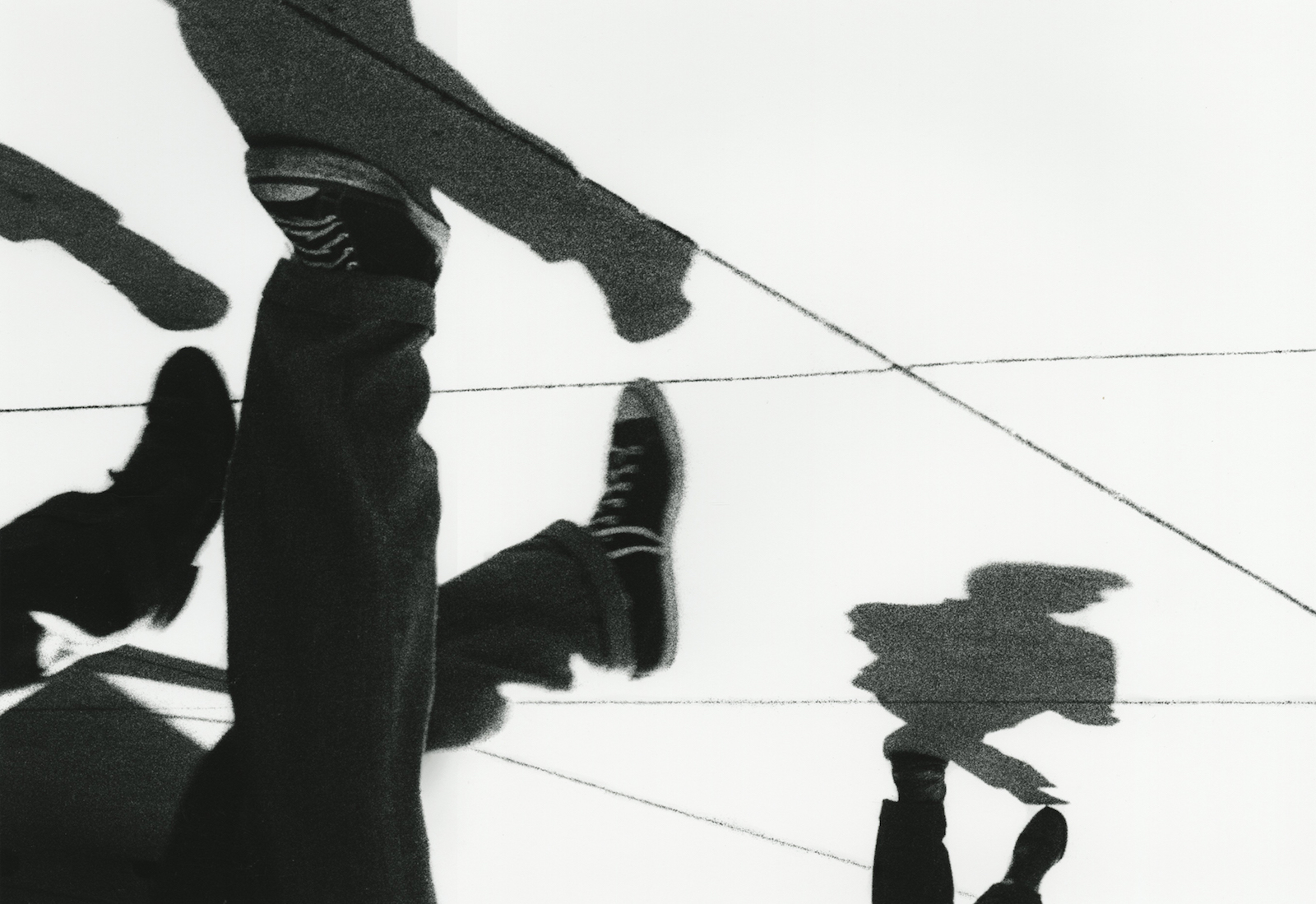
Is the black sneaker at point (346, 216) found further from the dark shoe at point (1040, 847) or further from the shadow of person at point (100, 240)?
the dark shoe at point (1040, 847)

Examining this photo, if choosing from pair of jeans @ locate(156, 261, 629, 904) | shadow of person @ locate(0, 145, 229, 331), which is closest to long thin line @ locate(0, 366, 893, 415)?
shadow of person @ locate(0, 145, 229, 331)

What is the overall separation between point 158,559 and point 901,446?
72 cm

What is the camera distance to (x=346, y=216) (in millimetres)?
842

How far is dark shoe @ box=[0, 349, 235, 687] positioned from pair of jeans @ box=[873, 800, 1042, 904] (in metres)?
0.74

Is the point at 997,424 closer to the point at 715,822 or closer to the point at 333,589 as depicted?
the point at 715,822

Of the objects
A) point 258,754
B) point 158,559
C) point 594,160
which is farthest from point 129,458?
point 594,160

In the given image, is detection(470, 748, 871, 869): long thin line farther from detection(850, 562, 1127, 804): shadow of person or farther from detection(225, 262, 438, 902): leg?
detection(225, 262, 438, 902): leg

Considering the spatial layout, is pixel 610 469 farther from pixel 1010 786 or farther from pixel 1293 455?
pixel 1293 455

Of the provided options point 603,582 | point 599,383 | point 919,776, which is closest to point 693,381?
point 599,383

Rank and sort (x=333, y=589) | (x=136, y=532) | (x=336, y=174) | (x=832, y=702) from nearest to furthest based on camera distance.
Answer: (x=333, y=589) < (x=336, y=174) < (x=136, y=532) < (x=832, y=702)

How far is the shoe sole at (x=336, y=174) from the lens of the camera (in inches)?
34.3

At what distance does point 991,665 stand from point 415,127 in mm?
765

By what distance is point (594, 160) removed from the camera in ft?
3.34

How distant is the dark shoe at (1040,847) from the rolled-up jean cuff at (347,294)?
0.77 m
